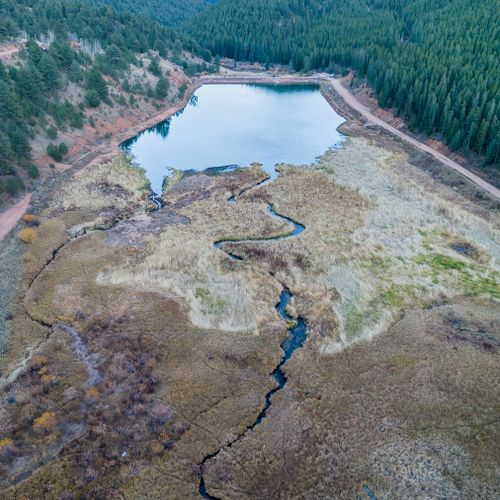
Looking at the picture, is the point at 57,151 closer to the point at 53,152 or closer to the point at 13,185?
the point at 53,152

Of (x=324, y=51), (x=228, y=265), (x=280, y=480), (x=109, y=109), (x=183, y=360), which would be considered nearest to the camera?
(x=280, y=480)

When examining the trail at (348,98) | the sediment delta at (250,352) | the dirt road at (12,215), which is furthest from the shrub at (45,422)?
the trail at (348,98)

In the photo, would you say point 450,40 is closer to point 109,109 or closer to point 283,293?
point 109,109

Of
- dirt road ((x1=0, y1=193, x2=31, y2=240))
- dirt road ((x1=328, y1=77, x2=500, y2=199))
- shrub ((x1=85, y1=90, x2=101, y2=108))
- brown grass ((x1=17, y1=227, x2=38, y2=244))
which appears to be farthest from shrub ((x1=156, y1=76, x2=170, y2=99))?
brown grass ((x1=17, y1=227, x2=38, y2=244))

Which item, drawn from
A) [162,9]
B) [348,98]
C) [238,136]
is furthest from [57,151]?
[162,9]

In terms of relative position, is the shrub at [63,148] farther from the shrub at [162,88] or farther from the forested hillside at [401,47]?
the forested hillside at [401,47]

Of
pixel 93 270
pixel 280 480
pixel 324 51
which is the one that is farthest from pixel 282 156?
pixel 324 51

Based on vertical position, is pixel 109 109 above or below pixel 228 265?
above
